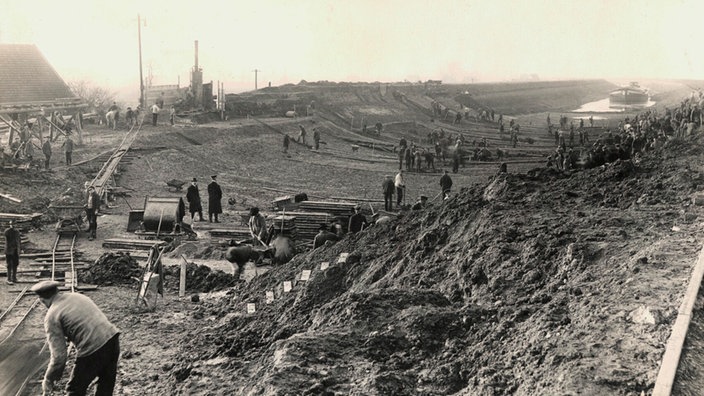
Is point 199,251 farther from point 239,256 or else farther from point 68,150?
point 68,150

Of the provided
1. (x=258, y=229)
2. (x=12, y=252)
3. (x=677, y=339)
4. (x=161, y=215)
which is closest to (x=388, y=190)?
(x=258, y=229)

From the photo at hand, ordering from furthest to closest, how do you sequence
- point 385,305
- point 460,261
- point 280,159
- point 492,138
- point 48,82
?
point 492,138 < point 280,159 < point 48,82 < point 460,261 < point 385,305

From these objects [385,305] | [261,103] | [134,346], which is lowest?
[134,346]

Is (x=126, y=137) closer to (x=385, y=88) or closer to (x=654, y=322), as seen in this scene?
(x=654, y=322)

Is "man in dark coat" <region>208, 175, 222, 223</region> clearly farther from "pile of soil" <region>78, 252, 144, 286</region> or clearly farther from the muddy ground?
"pile of soil" <region>78, 252, 144, 286</region>

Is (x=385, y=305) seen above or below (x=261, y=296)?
above

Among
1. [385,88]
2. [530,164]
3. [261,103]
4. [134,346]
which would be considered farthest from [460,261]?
[385,88]
